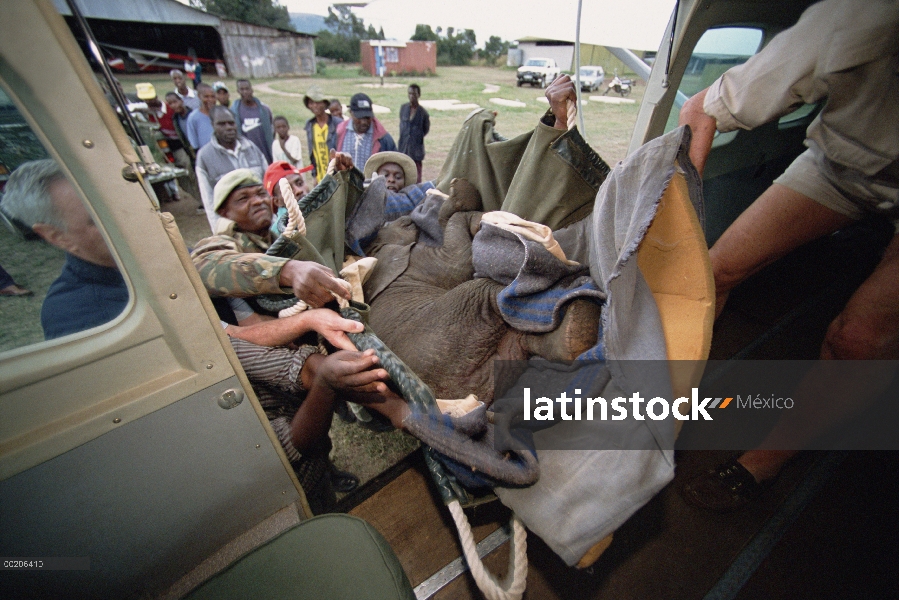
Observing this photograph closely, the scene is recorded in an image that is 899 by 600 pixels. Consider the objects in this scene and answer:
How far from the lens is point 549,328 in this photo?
1.38m

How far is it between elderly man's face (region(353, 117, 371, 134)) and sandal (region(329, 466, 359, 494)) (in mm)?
4517

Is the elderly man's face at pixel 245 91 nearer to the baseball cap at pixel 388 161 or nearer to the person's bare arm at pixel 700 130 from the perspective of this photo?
the baseball cap at pixel 388 161

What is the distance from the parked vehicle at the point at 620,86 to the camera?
2087cm

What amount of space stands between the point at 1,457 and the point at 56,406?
0.39ft

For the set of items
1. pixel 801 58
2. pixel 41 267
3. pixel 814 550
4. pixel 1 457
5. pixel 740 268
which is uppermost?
pixel 801 58

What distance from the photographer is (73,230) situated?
0.73 meters

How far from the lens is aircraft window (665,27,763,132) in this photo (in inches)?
106

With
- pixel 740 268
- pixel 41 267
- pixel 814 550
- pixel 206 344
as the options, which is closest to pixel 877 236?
pixel 740 268

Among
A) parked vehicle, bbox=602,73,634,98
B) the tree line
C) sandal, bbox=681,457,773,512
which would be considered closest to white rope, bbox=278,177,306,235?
sandal, bbox=681,457,773,512

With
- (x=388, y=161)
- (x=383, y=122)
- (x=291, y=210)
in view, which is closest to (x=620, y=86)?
(x=383, y=122)

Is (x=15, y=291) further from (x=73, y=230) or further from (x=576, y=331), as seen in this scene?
(x=576, y=331)

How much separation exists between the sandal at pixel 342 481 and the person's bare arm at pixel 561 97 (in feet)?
7.04

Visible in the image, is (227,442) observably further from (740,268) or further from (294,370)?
(740,268)

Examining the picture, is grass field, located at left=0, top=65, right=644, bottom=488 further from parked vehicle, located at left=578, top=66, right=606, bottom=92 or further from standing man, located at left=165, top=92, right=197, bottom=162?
parked vehicle, located at left=578, top=66, right=606, bottom=92
